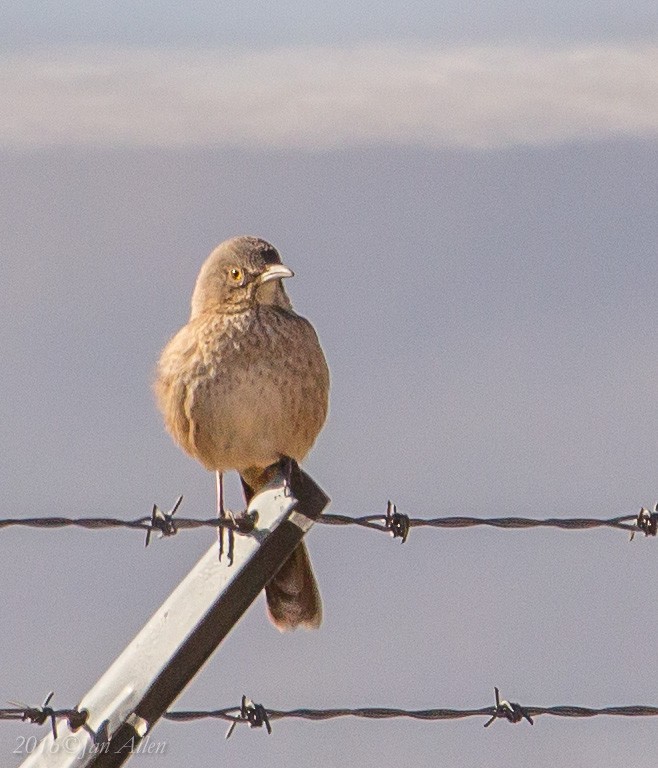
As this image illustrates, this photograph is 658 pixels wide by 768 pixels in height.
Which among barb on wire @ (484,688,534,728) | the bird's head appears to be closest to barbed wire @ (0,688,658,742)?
barb on wire @ (484,688,534,728)

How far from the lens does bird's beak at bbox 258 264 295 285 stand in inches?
271

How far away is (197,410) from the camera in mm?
6449

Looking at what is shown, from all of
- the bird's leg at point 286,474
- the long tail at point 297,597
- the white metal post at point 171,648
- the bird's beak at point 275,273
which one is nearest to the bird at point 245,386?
the bird's beak at point 275,273

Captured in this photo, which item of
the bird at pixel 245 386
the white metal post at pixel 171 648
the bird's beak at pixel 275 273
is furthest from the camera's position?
the bird's beak at pixel 275 273

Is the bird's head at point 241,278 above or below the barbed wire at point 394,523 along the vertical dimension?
above

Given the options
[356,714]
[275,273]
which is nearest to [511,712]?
[356,714]

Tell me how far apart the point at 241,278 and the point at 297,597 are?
6.12ft

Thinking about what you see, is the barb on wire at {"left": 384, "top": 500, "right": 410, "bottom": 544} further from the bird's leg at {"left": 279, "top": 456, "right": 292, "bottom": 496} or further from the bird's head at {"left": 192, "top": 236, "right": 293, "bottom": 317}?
the bird's head at {"left": 192, "top": 236, "right": 293, "bottom": 317}

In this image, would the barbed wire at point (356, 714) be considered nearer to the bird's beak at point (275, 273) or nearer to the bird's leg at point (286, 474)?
the bird's leg at point (286, 474)

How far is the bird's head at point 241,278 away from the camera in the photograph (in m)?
6.88

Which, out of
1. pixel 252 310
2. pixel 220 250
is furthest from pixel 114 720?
pixel 220 250

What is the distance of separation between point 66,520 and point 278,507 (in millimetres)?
692

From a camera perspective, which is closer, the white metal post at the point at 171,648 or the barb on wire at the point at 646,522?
the white metal post at the point at 171,648

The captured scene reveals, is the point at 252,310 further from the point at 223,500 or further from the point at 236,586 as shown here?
the point at 236,586
